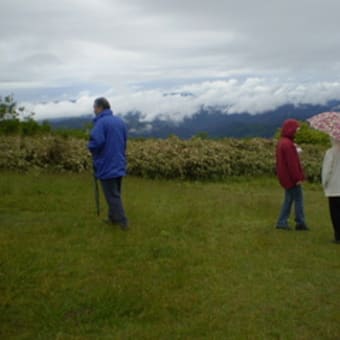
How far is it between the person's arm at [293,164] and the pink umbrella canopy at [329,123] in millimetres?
817

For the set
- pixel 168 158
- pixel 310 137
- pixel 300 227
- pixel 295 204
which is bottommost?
pixel 300 227

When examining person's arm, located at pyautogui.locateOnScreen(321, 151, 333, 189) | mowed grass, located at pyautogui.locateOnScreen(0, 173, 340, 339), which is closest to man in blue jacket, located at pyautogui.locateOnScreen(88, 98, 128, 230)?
mowed grass, located at pyautogui.locateOnScreen(0, 173, 340, 339)

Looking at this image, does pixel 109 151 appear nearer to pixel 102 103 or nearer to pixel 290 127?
pixel 102 103

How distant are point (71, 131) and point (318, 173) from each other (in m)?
8.60

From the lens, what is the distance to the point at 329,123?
27.2ft

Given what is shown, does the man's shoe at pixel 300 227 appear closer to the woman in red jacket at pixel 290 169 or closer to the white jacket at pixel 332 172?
the woman in red jacket at pixel 290 169

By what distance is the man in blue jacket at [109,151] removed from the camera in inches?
331

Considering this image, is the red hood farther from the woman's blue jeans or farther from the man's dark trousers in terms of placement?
the man's dark trousers

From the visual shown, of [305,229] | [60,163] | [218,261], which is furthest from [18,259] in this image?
[60,163]

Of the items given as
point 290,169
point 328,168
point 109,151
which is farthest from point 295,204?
point 109,151

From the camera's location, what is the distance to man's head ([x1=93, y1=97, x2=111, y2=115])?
8531 mm

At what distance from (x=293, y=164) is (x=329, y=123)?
1117mm

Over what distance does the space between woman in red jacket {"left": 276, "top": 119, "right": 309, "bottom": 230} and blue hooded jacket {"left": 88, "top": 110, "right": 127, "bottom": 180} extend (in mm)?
2662

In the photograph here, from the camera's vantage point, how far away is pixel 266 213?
36.4 feet
